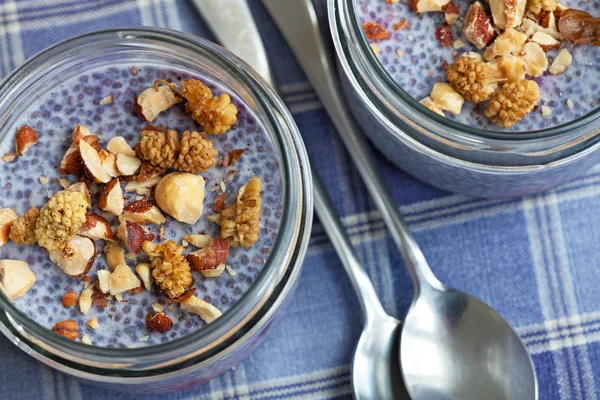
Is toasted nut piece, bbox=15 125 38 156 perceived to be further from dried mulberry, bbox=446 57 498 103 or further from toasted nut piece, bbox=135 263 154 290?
dried mulberry, bbox=446 57 498 103

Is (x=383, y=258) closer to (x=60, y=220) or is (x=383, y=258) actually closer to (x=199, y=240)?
(x=199, y=240)

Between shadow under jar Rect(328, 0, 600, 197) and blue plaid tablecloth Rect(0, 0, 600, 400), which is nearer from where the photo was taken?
shadow under jar Rect(328, 0, 600, 197)

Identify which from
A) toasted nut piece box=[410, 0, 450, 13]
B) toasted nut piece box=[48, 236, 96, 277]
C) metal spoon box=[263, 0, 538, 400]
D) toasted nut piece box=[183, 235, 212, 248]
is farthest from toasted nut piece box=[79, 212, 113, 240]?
toasted nut piece box=[410, 0, 450, 13]

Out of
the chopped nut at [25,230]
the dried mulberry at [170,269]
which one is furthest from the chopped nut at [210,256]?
the chopped nut at [25,230]

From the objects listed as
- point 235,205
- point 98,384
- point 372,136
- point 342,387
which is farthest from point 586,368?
point 98,384

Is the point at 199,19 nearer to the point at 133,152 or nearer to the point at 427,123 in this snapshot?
the point at 133,152

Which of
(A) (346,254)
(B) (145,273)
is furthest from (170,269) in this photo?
(A) (346,254)

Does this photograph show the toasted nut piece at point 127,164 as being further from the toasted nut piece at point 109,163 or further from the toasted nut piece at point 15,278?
the toasted nut piece at point 15,278
